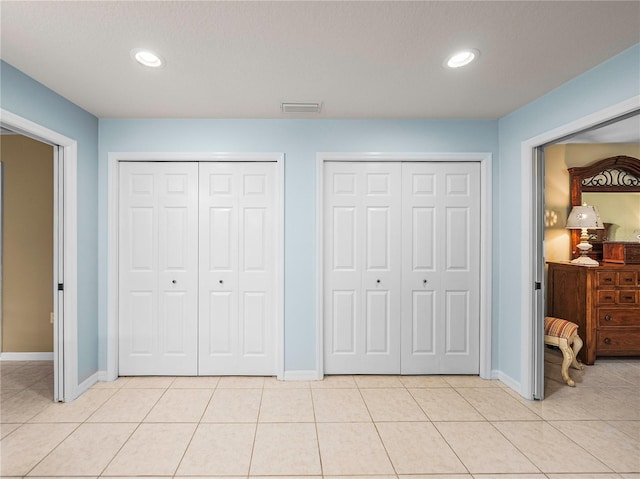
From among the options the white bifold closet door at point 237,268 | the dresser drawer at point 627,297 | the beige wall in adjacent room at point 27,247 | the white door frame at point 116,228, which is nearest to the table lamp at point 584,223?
the dresser drawer at point 627,297

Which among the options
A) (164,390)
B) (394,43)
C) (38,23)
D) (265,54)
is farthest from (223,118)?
(164,390)

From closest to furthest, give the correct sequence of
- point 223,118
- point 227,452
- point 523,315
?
point 227,452 → point 523,315 → point 223,118

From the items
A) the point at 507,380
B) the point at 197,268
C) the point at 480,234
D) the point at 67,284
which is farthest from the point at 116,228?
the point at 507,380

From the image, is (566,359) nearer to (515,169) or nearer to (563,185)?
(515,169)

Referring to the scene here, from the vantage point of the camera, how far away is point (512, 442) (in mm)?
2262

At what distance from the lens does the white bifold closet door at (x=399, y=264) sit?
3.32m

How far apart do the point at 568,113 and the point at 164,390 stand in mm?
3845

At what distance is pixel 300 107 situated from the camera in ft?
9.61

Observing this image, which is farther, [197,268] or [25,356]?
[25,356]

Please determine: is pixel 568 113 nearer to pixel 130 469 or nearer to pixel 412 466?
pixel 412 466

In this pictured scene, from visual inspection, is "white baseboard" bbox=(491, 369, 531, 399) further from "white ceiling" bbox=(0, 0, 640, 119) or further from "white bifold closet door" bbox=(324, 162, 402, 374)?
"white ceiling" bbox=(0, 0, 640, 119)

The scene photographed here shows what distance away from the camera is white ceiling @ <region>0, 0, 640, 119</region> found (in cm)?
171

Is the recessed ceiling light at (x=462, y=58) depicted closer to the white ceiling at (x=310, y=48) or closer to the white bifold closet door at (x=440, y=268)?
the white ceiling at (x=310, y=48)

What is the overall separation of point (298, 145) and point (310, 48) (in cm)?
125
